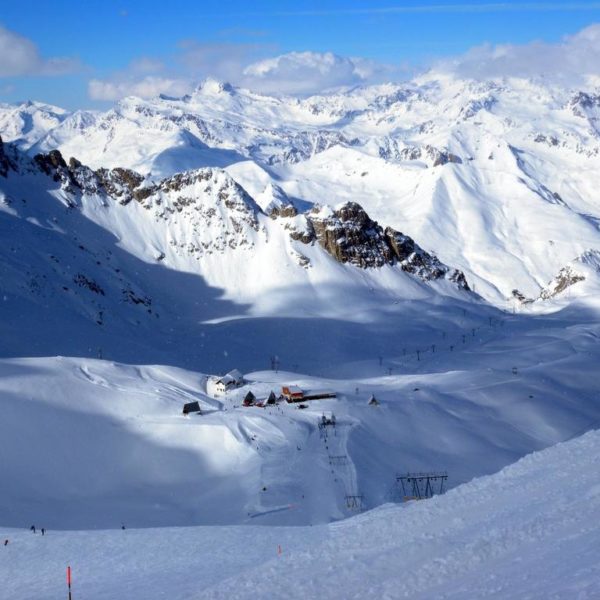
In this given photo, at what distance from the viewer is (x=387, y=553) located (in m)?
23.1

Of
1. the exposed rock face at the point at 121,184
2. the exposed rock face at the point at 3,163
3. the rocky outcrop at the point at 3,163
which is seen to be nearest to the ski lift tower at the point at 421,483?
the rocky outcrop at the point at 3,163

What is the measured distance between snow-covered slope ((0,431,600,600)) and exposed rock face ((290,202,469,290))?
473ft

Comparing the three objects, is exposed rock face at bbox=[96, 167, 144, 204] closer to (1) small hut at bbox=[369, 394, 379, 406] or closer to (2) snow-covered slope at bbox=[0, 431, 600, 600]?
(1) small hut at bbox=[369, 394, 379, 406]

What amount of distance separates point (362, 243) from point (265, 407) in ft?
357

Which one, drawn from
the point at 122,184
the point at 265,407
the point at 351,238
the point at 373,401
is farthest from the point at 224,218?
the point at 373,401

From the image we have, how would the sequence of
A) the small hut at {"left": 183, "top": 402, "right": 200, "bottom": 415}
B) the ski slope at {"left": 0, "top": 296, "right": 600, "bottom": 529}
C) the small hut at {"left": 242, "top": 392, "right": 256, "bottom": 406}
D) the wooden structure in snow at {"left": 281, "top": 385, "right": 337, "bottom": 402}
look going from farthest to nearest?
the small hut at {"left": 242, "top": 392, "right": 256, "bottom": 406}
the wooden structure in snow at {"left": 281, "top": 385, "right": 337, "bottom": 402}
the small hut at {"left": 183, "top": 402, "right": 200, "bottom": 415}
the ski slope at {"left": 0, "top": 296, "right": 600, "bottom": 529}

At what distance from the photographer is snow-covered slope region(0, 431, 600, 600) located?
18969mm

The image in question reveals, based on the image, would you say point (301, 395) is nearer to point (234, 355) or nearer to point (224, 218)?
point (234, 355)

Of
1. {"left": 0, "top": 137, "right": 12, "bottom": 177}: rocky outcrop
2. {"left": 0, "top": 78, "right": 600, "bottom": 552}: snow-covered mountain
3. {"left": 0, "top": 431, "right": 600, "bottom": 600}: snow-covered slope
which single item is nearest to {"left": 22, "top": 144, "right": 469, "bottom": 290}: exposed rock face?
{"left": 0, "top": 78, "right": 600, "bottom": 552}: snow-covered mountain

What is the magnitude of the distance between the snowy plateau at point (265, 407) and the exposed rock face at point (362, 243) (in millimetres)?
583

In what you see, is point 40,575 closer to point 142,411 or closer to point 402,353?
point 142,411

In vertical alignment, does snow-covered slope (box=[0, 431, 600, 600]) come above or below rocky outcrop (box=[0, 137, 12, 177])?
below

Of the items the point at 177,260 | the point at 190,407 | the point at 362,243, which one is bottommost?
the point at 190,407

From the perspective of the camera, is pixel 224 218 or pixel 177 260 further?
pixel 224 218
